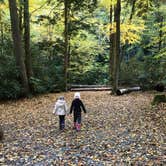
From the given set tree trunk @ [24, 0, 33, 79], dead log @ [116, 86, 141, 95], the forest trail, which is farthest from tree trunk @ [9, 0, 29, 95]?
dead log @ [116, 86, 141, 95]

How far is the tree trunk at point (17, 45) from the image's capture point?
18.2m

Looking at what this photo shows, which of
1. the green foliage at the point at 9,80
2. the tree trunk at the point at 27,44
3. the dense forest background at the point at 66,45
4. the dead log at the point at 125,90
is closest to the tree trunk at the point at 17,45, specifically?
the dense forest background at the point at 66,45

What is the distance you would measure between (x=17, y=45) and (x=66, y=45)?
17.5 feet

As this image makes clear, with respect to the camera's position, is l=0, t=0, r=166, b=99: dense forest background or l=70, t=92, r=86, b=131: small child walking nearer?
l=70, t=92, r=86, b=131: small child walking

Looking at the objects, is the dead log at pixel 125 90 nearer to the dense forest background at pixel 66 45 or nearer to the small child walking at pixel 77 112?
the dense forest background at pixel 66 45

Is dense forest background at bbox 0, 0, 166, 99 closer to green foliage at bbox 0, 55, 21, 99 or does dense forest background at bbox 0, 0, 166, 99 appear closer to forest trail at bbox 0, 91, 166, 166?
green foliage at bbox 0, 55, 21, 99

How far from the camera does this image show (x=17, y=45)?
1883 cm

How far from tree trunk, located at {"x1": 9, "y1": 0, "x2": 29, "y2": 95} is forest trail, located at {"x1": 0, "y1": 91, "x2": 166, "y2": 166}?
454 centimetres

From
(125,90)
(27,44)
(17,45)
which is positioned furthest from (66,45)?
(125,90)

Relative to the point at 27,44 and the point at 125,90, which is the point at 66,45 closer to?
the point at 27,44

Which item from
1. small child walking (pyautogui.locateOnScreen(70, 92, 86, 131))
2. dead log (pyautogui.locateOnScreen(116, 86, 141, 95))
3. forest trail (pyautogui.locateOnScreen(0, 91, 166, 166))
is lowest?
dead log (pyautogui.locateOnScreen(116, 86, 141, 95))

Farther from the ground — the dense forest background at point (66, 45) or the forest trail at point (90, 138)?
the dense forest background at point (66, 45)

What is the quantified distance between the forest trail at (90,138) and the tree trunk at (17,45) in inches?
179

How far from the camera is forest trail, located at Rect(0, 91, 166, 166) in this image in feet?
24.1
